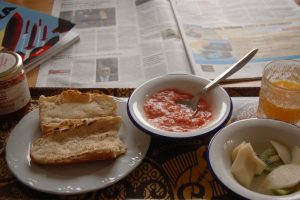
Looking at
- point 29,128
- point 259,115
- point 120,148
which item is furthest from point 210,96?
point 29,128

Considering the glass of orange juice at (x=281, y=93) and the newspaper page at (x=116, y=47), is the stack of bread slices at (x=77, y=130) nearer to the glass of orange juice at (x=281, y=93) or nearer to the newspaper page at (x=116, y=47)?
the newspaper page at (x=116, y=47)

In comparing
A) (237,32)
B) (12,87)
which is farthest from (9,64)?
(237,32)

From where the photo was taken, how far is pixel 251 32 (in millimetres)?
1094

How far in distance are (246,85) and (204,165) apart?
0.29 meters

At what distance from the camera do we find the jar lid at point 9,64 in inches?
28.0

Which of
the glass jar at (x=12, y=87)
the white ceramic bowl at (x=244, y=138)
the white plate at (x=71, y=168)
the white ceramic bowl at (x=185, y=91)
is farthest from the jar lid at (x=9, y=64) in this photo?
the white ceramic bowl at (x=244, y=138)

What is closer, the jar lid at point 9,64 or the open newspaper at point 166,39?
the jar lid at point 9,64

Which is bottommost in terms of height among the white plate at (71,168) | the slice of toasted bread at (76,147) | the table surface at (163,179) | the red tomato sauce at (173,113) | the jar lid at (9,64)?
the table surface at (163,179)

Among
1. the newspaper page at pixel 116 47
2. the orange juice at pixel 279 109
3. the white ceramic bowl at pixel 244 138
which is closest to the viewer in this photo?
the white ceramic bowl at pixel 244 138

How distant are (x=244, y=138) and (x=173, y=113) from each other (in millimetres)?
153

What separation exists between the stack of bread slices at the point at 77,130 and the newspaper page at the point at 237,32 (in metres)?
0.31

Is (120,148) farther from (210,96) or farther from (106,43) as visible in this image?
(106,43)

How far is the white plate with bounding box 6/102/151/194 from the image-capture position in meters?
0.62

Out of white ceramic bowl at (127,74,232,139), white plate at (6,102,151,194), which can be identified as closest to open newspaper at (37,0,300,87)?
white ceramic bowl at (127,74,232,139)
